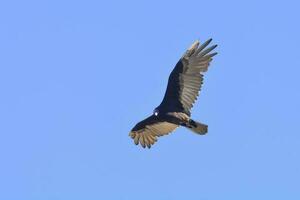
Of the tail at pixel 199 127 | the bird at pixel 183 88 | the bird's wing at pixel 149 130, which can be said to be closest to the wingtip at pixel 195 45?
the bird at pixel 183 88

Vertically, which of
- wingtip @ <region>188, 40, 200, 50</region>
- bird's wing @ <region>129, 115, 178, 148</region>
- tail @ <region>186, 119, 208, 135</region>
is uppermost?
wingtip @ <region>188, 40, 200, 50</region>

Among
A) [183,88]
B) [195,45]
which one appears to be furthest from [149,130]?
[195,45]

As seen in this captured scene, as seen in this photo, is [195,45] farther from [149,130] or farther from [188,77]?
[149,130]

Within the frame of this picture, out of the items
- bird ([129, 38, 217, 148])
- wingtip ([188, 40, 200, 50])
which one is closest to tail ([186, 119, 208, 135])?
bird ([129, 38, 217, 148])

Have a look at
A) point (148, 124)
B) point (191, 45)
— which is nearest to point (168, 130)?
point (148, 124)

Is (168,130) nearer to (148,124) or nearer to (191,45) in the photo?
(148,124)

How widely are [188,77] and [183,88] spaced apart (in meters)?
0.33

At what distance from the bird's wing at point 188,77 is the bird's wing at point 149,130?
65 centimetres

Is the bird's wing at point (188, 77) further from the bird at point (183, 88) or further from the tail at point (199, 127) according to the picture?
the tail at point (199, 127)

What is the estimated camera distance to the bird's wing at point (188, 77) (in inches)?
989

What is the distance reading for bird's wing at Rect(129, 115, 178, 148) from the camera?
25766mm

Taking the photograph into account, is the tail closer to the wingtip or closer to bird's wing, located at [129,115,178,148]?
bird's wing, located at [129,115,178,148]

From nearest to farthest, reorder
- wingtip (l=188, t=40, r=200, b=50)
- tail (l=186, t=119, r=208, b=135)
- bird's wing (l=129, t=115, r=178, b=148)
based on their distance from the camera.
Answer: tail (l=186, t=119, r=208, b=135) < wingtip (l=188, t=40, r=200, b=50) < bird's wing (l=129, t=115, r=178, b=148)

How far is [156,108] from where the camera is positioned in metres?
25.5
